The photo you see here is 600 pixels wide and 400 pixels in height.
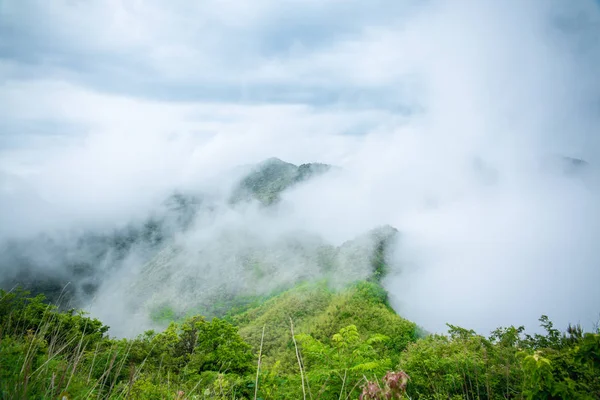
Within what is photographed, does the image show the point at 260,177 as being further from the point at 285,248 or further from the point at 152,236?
the point at 285,248

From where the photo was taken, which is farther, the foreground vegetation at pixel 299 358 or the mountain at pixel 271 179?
the mountain at pixel 271 179

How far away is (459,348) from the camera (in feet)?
39.4

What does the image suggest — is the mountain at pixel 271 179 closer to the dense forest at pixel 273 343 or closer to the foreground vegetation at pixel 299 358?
the dense forest at pixel 273 343

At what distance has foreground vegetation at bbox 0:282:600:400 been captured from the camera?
2.61m

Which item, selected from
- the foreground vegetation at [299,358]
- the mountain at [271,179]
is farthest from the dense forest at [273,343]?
the mountain at [271,179]

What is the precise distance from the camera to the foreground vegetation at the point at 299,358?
8.57 feet

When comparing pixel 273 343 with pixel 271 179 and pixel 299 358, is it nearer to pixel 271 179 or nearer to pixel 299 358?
pixel 299 358

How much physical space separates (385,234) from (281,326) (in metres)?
29.8

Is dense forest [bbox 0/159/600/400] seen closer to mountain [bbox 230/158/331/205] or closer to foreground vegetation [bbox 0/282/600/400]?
foreground vegetation [bbox 0/282/600/400]

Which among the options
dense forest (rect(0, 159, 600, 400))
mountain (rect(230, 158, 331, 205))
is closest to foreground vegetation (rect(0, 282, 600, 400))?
dense forest (rect(0, 159, 600, 400))

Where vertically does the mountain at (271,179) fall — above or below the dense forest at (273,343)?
above

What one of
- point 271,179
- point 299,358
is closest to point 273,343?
point 299,358

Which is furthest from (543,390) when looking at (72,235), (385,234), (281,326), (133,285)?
(72,235)

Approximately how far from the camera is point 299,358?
156cm
